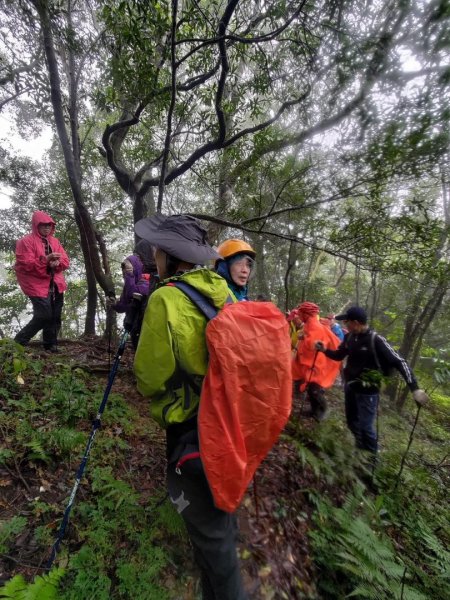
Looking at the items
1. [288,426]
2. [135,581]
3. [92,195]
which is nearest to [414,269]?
[288,426]

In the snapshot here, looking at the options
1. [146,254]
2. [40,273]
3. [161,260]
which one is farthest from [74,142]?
[161,260]

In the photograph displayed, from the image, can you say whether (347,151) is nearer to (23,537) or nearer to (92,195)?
(23,537)

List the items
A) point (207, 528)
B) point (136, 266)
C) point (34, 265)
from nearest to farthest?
point (207, 528), point (136, 266), point (34, 265)

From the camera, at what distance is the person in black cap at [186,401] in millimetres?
1913

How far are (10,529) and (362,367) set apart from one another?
4.82 meters

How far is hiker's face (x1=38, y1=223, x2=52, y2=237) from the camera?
557 cm

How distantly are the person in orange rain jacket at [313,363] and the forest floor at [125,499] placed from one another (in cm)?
148

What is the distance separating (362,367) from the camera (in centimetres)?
487

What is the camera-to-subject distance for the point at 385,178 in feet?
16.3

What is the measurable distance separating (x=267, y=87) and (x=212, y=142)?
147 centimetres

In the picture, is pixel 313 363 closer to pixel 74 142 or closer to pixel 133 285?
pixel 133 285

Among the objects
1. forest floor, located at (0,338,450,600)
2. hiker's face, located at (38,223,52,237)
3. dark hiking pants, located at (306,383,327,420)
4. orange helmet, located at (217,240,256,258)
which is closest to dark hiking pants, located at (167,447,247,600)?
forest floor, located at (0,338,450,600)

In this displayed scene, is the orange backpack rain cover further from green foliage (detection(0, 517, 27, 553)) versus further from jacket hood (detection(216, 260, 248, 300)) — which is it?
green foliage (detection(0, 517, 27, 553))

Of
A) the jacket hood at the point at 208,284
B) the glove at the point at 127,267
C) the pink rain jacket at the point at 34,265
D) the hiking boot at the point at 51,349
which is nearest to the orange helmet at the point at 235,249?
the jacket hood at the point at 208,284
